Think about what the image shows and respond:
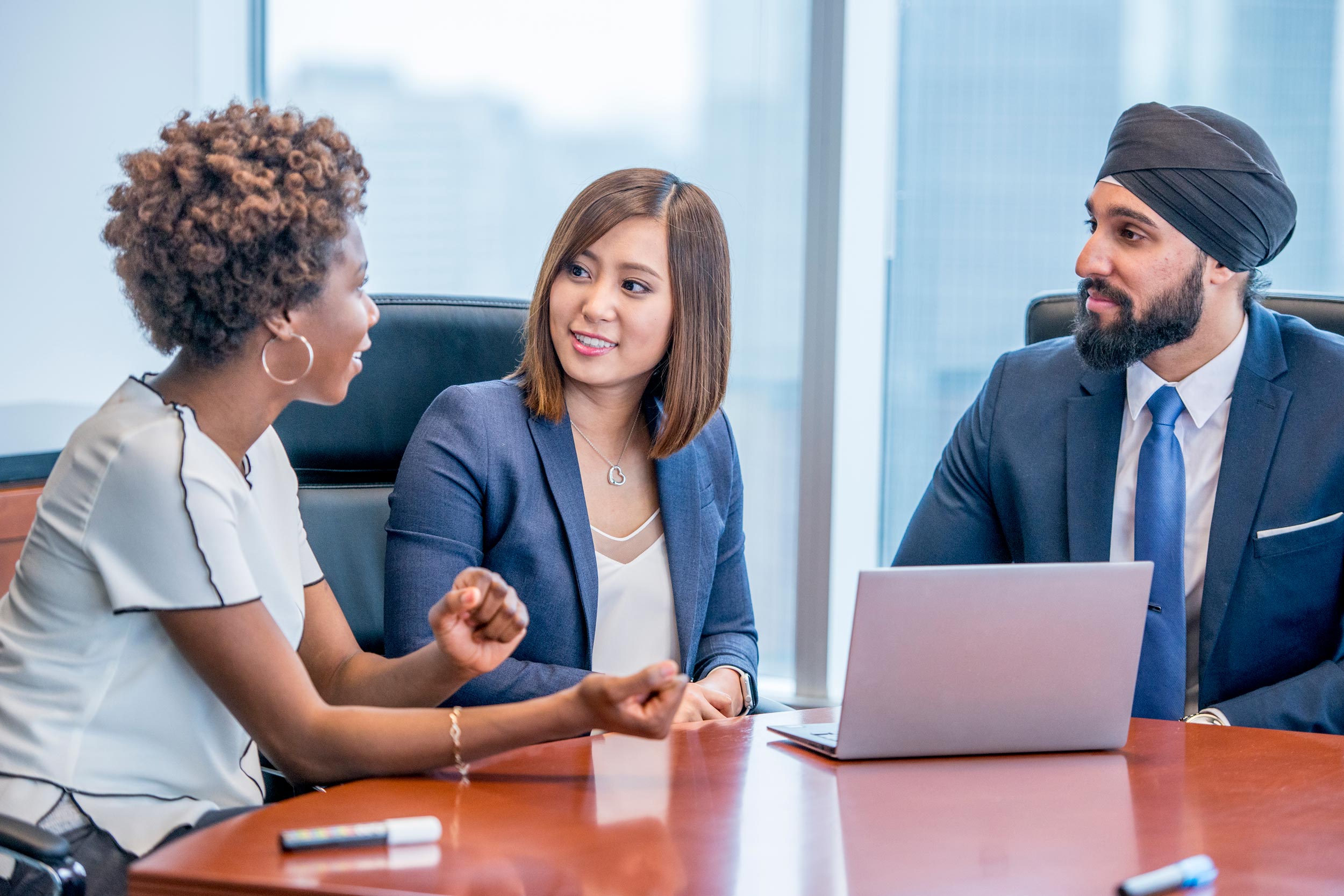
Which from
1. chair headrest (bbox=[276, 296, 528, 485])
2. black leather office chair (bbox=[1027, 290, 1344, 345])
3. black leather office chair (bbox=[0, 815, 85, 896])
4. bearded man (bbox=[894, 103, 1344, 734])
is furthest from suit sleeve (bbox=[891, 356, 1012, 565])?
black leather office chair (bbox=[0, 815, 85, 896])

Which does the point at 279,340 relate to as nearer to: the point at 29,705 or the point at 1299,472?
the point at 29,705

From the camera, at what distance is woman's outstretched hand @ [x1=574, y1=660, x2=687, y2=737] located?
1062mm

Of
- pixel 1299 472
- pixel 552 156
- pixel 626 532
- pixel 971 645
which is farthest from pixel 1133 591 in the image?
pixel 552 156

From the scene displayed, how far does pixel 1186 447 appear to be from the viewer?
184 cm

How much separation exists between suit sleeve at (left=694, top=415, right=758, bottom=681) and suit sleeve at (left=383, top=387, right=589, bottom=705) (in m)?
0.29

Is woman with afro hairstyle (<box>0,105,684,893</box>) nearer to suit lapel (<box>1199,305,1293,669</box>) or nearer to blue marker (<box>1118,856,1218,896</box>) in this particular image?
blue marker (<box>1118,856,1218,896</box>)

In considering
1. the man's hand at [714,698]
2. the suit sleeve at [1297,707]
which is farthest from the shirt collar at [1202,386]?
the man's hand at [714,698]

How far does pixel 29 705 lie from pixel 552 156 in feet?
7.97

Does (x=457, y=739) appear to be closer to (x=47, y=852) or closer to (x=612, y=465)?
(x=47, y=852)

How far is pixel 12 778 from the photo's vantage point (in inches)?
46.4

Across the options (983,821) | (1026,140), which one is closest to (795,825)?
(983,821)

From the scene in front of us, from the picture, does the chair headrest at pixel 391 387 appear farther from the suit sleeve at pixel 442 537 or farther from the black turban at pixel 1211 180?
the black turban at pixel 1211 180

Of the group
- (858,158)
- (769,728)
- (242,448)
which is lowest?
(769,728)

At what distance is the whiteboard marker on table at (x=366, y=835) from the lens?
0.91 metres
